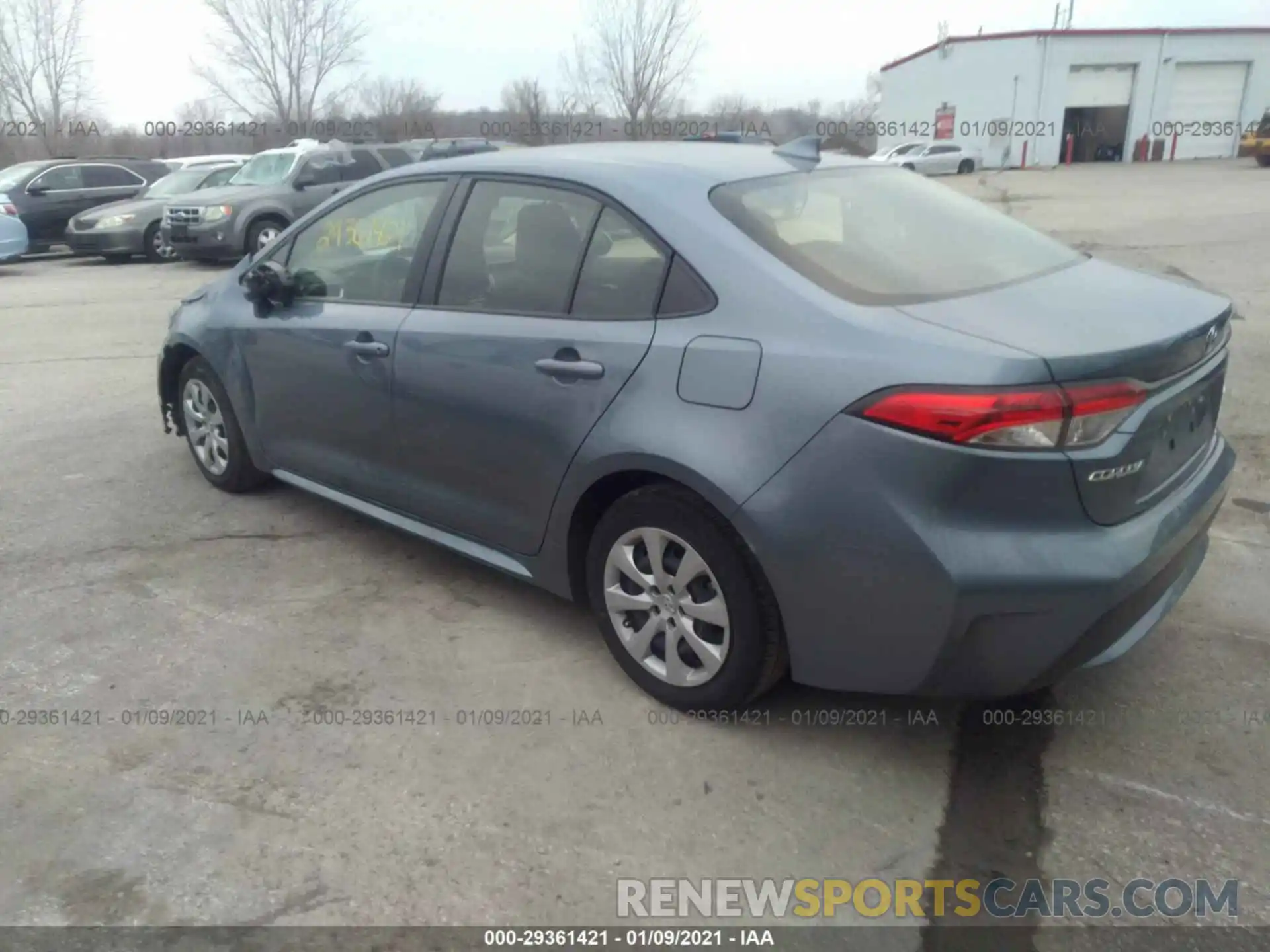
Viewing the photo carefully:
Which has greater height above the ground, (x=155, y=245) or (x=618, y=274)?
(x=618, y=274)

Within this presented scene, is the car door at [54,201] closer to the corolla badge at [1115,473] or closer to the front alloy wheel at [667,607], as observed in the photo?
the front alloy wheel at [667,607]

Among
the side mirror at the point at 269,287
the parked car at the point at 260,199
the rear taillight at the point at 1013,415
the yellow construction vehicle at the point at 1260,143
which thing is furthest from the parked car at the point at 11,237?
the yellow construction vehicle at the point at 1260,143

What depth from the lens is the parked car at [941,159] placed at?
3706 centimetres

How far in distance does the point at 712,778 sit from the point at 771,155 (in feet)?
6.94

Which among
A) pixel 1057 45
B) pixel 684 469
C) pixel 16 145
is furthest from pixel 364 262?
pixel 1057 45

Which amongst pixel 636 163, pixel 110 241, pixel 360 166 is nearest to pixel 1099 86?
pixel 360 166

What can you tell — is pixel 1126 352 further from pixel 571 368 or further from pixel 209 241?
pixel 209 241

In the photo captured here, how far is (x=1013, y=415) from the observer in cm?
236

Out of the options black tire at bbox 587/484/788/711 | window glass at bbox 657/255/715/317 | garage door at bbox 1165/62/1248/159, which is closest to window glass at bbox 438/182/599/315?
window glass at bbox 657/255/715/317

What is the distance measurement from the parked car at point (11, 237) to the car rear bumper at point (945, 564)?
16043 millimetres

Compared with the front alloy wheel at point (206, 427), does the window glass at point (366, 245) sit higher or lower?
higher

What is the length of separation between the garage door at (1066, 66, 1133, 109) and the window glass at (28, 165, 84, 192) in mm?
39749

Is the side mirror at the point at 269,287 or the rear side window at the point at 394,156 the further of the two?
→ the rear side window at the point at 394,156

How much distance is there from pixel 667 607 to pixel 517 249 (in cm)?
133
